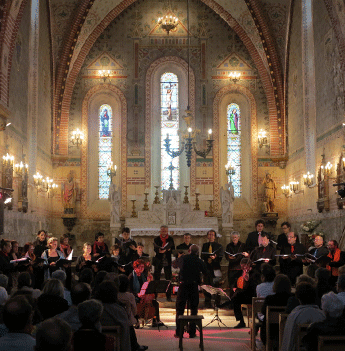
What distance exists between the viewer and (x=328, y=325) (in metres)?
4.84

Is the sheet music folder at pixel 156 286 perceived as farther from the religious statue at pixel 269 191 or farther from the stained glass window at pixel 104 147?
the stained glass window at pixel 104 147

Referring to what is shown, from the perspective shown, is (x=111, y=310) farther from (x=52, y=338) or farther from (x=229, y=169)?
(x=229, y=169)

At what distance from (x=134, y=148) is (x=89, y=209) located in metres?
2.99

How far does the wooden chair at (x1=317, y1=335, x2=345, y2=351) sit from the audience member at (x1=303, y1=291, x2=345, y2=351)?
0.08 m

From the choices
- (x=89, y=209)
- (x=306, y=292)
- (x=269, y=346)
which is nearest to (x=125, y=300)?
(x=269, y=346)

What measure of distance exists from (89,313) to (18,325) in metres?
0.88

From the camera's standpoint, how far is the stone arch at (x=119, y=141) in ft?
72.1

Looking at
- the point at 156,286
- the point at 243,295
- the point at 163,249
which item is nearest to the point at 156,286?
the point at 156,286

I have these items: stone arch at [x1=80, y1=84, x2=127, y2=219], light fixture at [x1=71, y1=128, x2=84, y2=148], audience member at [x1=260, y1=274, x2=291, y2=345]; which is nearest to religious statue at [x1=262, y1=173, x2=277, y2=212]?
stone arch at [x1=80, y1=84, x2=127, y2=219]

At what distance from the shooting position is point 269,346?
7125 millimetres

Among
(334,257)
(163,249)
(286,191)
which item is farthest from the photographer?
(286,191)

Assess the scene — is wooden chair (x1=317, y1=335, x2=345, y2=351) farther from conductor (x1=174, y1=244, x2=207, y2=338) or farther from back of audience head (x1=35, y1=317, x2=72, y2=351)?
conductor (x1=174, y1=244, x2=207, y2=338)

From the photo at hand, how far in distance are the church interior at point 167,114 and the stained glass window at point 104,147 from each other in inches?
1.6

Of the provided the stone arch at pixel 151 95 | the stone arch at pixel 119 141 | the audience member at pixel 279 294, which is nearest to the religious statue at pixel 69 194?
the stone arch at pixel 119 141
